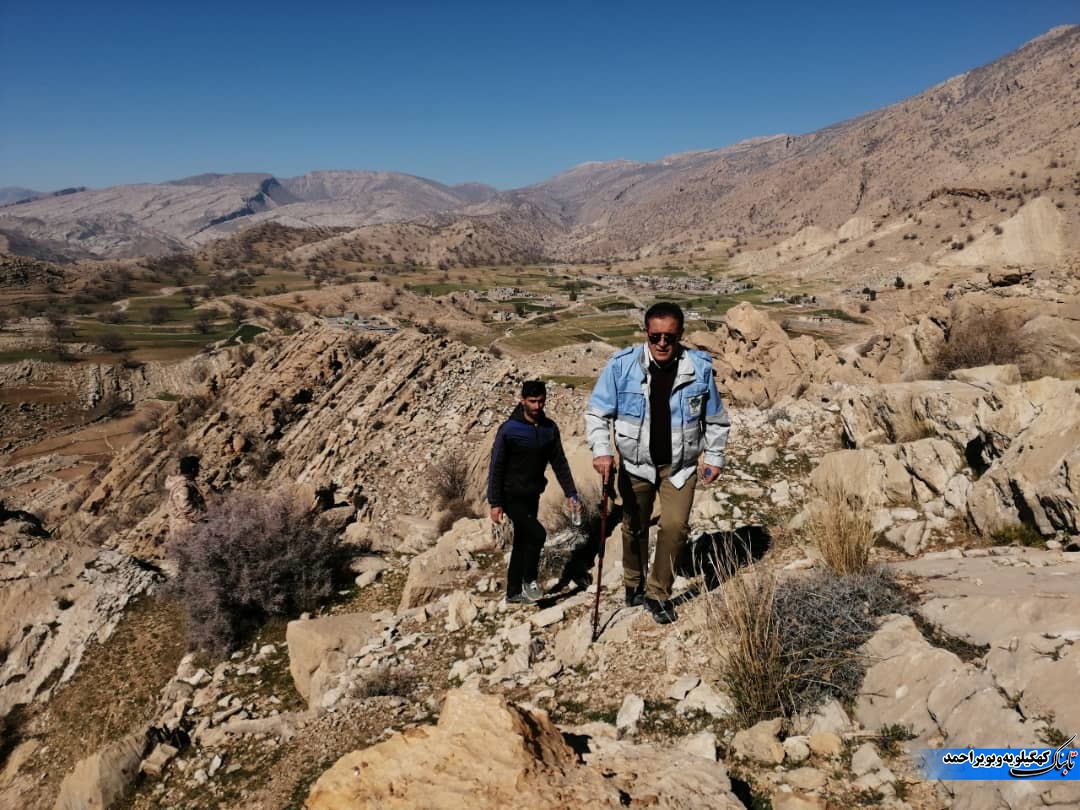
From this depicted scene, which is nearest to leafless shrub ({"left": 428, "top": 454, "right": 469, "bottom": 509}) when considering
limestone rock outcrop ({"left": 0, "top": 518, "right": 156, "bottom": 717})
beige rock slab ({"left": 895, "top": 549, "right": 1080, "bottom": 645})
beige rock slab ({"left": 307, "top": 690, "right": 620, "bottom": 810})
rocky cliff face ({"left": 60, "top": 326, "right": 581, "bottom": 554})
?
rocky cliff face ({"left": 60, "top": 326, "right": 581, "bottom": 554})

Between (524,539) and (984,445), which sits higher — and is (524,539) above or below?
below

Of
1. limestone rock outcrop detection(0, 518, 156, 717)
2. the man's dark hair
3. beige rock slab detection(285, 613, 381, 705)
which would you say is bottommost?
limestone rock outcrop detection(0, 518, 156, 717)

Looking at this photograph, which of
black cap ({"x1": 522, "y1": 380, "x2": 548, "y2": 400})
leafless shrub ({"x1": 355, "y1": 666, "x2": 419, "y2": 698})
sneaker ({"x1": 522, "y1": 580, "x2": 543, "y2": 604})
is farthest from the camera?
sneaker ({"x1": 522, "y1": 580, "x2": 543, "y2": 604})

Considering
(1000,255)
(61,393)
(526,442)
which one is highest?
(1000,255)

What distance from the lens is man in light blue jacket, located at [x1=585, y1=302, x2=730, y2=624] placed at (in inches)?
177

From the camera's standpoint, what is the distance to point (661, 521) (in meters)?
4.81

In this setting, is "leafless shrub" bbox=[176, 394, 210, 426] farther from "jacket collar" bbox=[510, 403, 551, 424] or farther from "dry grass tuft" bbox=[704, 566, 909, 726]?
"dry grass tuft" bbox=[704, 566, 909, 726]

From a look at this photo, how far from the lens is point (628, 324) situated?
300 ft

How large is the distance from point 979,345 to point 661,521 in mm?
10585

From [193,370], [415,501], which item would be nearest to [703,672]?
[415,501]

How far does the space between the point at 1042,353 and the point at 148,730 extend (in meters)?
14.3

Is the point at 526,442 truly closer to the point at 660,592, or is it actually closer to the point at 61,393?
the point at 660,592

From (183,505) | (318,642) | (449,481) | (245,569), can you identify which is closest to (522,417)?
(318,642)

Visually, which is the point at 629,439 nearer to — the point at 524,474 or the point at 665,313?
the point at 665,313
